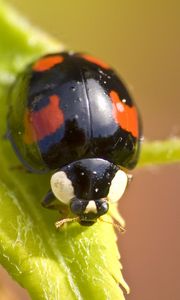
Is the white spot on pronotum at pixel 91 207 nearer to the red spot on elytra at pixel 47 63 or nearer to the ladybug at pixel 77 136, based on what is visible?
the ladybug at pixel 77 136

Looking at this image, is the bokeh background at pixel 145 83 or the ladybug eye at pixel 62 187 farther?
the bokeh background at pixel 145 83

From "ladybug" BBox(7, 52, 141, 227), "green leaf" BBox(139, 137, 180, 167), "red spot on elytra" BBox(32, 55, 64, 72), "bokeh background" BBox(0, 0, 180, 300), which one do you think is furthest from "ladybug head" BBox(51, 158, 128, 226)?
"bokeh background" BBox(0, 0, 180, 300)

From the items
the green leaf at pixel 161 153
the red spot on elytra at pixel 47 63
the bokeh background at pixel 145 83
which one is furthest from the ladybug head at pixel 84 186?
the bokeh background at pixel 145 83

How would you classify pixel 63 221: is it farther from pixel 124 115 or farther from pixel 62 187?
pixel 124 115

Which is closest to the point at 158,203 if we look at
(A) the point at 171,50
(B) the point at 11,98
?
(A) the point at 171,50

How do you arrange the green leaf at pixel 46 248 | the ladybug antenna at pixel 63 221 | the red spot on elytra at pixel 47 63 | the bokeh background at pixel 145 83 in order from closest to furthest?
the green leaf at pixel 46 248
the ladybug antenna at pixel 63 221
the red spot on elytra at pixel 47 63
the bokeh background at pixel 145 83

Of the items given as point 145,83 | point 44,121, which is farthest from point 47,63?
point 145,83

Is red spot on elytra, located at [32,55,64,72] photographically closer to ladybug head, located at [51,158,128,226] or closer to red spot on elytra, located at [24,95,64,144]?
red spot on elytra, located at [24,95,64,144]
